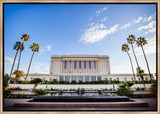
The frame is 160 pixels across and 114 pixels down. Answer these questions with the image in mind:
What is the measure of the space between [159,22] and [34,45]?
76.5ft

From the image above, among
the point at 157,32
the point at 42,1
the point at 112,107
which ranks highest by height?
the point at 42,1

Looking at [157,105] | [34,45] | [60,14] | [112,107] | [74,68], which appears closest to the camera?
[157,105]

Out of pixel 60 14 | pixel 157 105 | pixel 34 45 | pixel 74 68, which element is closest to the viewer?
pixel 157 105

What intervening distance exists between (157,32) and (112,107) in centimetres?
441

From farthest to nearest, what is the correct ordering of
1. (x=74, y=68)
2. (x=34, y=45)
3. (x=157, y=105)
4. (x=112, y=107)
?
(x=74, y=68)
(x=34, y=45)
(x=112, y=107)
(x=157, y=105)

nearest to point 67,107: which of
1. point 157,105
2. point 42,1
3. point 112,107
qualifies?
point 112,107

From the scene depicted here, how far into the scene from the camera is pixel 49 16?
8125mm

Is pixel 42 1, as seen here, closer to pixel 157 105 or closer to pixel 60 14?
pixel 60 14

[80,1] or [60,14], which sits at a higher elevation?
[60,14]

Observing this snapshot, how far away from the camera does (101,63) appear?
36969 mm

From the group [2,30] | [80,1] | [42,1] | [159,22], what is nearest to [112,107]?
[159,22]

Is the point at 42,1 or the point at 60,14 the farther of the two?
the point at 60,14

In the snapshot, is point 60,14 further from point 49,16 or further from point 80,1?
point 80,1

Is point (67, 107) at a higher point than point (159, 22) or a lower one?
lower
